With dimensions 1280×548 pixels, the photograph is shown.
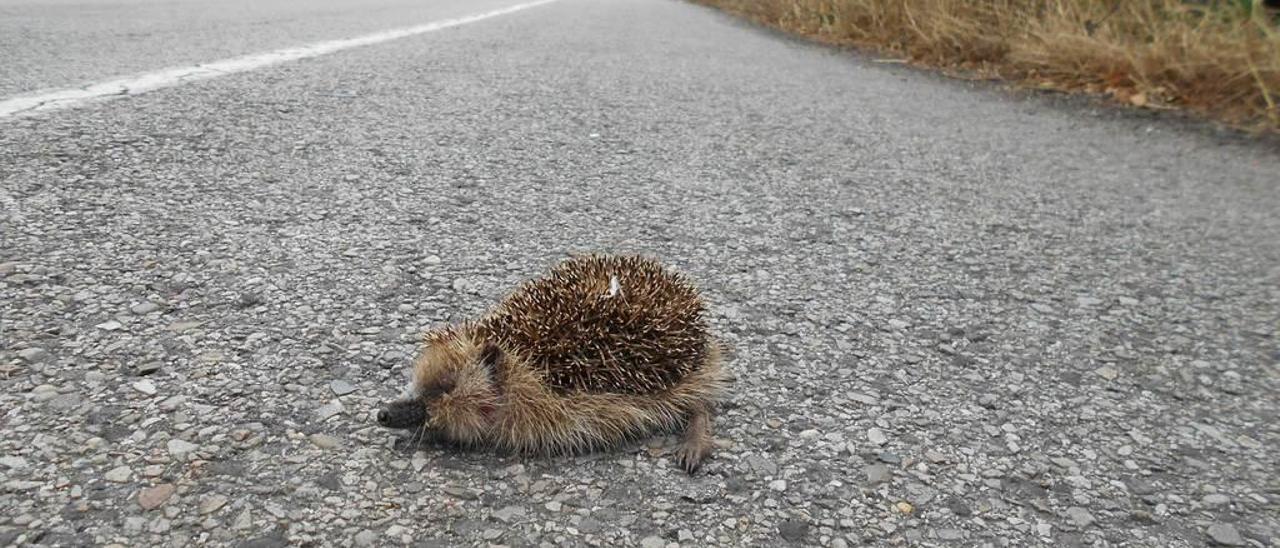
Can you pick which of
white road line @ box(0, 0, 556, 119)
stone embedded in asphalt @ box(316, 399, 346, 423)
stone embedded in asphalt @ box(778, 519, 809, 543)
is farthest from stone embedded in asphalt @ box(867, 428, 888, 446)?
white road line @ box(0, 0, 556, 119)

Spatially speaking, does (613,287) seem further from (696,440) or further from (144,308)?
(144,308)

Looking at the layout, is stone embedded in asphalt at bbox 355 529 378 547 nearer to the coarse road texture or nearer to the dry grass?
the coarse road texture

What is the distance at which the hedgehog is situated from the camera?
1.97 m

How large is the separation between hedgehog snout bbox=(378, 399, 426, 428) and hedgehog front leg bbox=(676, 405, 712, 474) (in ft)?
2.04

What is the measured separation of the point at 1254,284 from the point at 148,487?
383 cm

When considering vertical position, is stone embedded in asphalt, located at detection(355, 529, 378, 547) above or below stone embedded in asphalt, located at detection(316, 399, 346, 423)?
below

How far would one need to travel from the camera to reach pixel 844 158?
4789mm

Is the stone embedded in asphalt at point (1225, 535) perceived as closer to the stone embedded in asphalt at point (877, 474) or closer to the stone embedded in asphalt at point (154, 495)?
the stone embedded in asphalt at point (877, 474)

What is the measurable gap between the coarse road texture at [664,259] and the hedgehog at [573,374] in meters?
0.07

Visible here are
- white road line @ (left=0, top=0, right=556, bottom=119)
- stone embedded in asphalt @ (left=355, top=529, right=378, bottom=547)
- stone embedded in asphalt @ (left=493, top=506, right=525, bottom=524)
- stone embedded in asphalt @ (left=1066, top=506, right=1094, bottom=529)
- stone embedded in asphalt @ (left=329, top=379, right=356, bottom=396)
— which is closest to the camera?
stone embedded in asphalt @ (left=355, top=529, right=378, bottom=547)

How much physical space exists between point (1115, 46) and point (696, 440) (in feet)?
22.5

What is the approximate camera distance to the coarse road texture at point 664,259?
1746 mm

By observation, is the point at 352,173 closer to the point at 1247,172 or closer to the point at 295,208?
the point at 295,208

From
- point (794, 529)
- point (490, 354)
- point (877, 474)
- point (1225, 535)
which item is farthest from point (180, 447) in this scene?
point (1225, 535)
